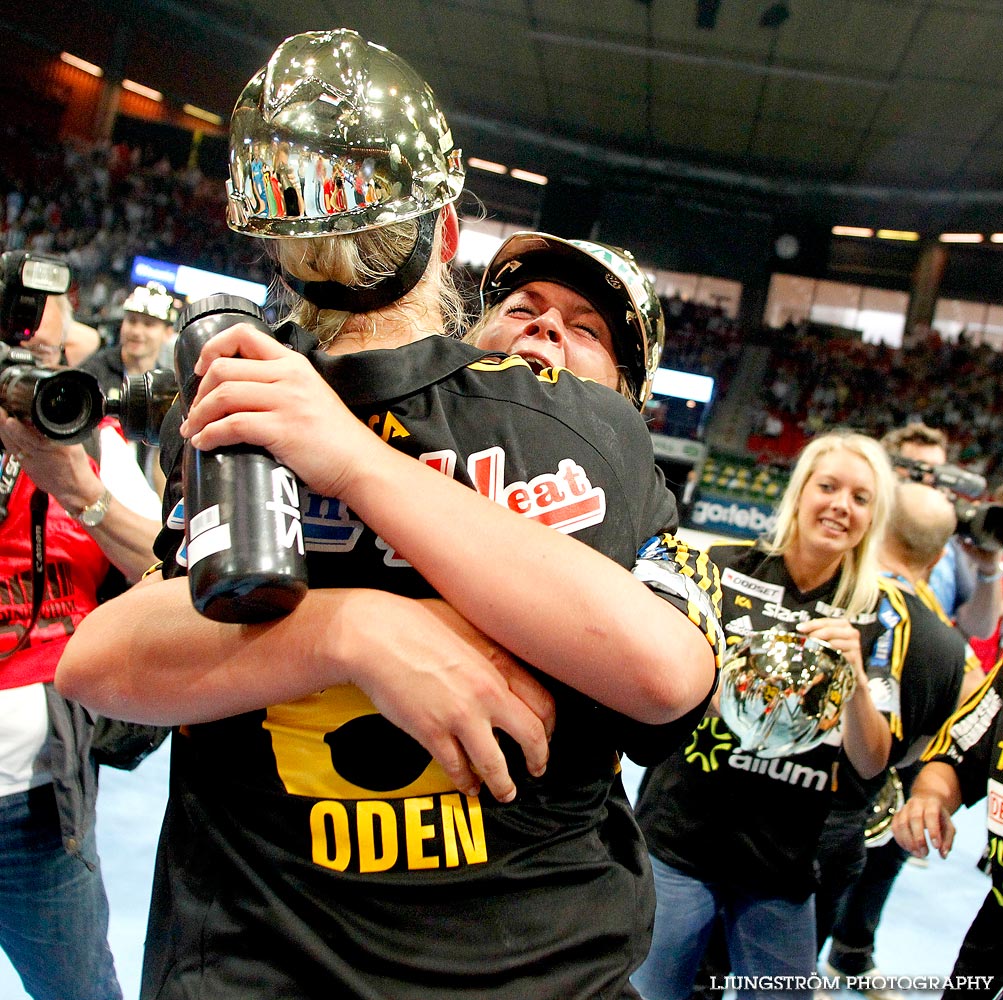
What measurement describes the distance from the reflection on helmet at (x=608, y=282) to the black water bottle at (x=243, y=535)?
97 cm

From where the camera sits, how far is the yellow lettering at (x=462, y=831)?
85 cm

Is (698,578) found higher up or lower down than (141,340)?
lower down

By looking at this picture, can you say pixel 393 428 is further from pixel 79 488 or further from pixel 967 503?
pixel 967 503

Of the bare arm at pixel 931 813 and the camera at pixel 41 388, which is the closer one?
the camera at pixel 41 388

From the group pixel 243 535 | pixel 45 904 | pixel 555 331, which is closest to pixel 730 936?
pixel 45 904

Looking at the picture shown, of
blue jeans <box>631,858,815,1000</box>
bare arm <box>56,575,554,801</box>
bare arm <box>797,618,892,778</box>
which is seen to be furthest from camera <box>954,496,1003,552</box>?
bare arm <box>56,575,554,801</box>

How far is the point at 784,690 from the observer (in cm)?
206

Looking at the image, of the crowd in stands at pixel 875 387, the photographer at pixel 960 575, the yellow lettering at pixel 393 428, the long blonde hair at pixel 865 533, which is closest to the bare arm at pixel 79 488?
the yellow lettering at pixel 393 428

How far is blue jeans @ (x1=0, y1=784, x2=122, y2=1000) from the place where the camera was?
5.91 ft

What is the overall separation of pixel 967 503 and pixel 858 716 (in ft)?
5.28

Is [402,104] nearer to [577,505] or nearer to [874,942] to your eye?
[577,505]

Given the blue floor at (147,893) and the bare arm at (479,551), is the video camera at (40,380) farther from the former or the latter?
the blue floor at (147,893)

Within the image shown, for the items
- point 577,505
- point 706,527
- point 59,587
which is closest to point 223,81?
point 706,527

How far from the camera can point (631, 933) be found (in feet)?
3.05
